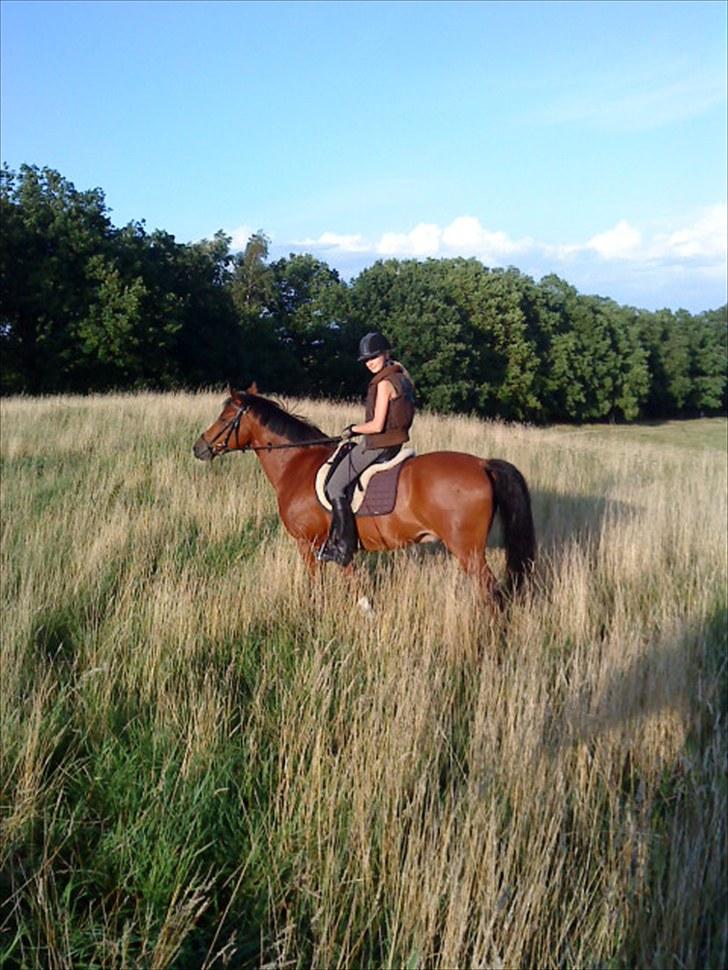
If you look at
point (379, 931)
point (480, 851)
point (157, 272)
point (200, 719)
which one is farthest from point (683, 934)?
point (157, 272)

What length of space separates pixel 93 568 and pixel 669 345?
213 feet

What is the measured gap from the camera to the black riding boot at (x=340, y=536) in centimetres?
568

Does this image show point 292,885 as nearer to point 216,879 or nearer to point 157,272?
point 216,879

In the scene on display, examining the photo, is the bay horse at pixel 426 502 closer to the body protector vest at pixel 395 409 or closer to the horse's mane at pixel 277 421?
the horse's mane at pixel 277 421

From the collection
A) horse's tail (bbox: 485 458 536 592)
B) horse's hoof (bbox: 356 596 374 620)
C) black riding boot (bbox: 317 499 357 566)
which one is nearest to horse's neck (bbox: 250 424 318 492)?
black riding boot (bbox: 317 499 357 566)

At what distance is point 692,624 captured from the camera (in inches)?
199

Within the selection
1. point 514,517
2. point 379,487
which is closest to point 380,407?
point 379,487

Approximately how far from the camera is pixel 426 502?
17.9ft

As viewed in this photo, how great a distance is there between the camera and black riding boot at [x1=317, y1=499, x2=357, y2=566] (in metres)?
5.68

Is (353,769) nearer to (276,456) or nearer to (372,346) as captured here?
(372,346)

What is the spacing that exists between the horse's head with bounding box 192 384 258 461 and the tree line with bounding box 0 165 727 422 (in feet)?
68.1

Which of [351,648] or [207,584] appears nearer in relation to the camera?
[351,648]

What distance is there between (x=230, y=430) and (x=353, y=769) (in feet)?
13.6

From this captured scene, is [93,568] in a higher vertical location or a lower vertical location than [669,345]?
lower
